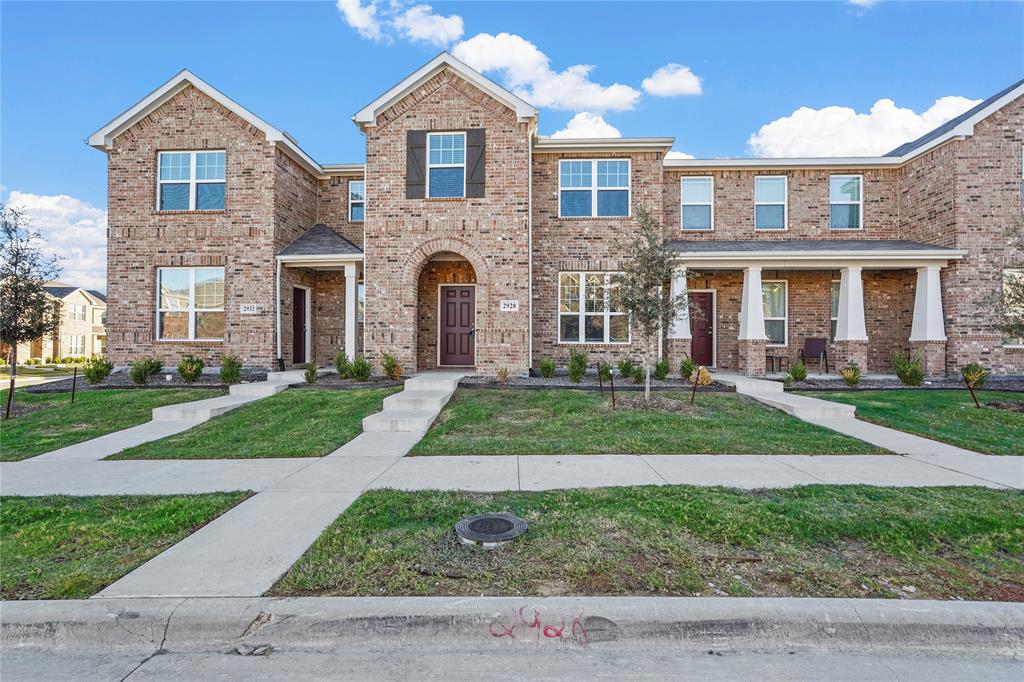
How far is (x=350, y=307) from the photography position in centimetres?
1456

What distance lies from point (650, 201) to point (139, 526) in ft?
44.3

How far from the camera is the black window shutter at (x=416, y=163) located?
13.3 meters

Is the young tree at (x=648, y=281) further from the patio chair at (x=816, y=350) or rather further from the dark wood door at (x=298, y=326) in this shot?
the dark wood door at (x=298, y=326)

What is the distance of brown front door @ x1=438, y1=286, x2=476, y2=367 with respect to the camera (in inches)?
594

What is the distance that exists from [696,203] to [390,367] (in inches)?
411

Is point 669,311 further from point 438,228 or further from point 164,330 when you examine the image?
point 164,330

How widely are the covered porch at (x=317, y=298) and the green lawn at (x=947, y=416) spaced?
12.1m

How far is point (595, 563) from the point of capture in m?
3.38

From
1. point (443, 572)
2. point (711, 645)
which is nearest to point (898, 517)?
point (711, 645)

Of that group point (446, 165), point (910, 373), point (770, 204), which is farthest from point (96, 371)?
point (910, 373)

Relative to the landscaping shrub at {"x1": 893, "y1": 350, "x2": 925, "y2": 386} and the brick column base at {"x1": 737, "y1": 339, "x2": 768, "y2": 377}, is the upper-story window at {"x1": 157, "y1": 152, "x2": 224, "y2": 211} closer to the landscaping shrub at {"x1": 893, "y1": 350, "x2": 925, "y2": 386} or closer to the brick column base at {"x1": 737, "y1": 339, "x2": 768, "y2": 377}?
the brick column base at {"x1": 737, "y1": 339, "x2": 768, "y2": 377}

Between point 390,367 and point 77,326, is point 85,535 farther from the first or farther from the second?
point 77,326

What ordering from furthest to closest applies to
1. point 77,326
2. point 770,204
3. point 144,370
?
point 77,326
point 770,204
point 144,370

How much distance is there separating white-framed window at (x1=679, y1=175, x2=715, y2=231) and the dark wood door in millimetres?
12022
